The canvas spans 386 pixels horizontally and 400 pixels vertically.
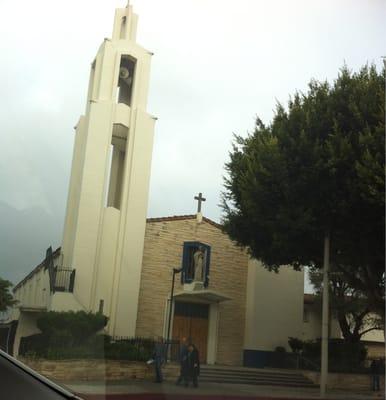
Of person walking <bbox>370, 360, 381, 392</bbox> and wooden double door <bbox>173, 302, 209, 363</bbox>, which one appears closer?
person walking <bbox>370, 360, 381, 392</bbox>

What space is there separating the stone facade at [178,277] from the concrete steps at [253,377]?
2967mm

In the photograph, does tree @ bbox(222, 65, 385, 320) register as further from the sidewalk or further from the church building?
the church building

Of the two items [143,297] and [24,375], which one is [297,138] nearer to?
[143,297]

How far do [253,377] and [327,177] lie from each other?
8.11m

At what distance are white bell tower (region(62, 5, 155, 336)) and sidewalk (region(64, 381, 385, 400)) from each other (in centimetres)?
470

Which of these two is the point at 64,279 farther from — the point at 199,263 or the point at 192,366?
the point at 199,263

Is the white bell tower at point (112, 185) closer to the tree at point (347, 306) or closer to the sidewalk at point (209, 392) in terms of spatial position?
the sidewalk at point (209, 392)

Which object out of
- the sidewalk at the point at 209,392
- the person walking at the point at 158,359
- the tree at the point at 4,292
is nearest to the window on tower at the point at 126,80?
the person walking at the point at 158,359

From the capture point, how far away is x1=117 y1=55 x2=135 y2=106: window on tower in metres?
20.3

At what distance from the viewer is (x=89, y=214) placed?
18.3 meters

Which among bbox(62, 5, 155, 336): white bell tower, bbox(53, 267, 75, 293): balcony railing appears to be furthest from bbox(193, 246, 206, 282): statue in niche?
bbox(53, 267, 75, 293): balcony railing

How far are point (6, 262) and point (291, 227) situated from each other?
8.68 metres

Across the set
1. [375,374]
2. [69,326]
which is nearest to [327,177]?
[69,326]

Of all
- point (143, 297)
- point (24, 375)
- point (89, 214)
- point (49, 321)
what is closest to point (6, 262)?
point (24, 375)
